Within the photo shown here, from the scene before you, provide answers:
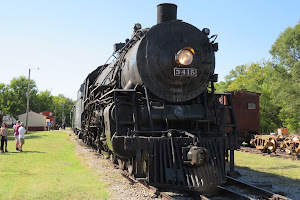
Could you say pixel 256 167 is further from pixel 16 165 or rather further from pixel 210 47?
pixel 16 165

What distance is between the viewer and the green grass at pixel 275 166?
29.3 ft

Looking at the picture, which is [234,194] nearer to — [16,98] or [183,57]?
[183,57]

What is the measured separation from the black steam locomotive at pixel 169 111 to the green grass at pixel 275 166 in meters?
3.10

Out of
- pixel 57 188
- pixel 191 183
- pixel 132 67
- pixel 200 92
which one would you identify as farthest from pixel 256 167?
pixel 57 188

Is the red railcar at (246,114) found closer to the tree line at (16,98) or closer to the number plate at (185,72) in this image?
the number plate at (185,72)

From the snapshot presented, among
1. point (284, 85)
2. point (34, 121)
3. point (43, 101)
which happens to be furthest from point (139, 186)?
point (43, 101)

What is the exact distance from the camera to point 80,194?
614 cm

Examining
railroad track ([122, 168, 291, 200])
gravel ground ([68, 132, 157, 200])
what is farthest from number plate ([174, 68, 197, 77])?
gravel ground ([68, 132, 157, 200])

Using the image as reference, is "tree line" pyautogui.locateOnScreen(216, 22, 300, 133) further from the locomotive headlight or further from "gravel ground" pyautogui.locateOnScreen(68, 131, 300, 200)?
the locomotive headlight

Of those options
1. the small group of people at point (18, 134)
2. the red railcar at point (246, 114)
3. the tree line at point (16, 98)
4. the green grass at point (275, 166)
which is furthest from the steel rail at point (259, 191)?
the tree line at point (16, 98)

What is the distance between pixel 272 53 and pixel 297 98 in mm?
7468

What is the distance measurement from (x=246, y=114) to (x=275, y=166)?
881 centimetres

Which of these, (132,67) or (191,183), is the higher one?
(132,67)

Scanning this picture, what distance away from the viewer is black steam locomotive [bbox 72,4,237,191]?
584 centimetres
